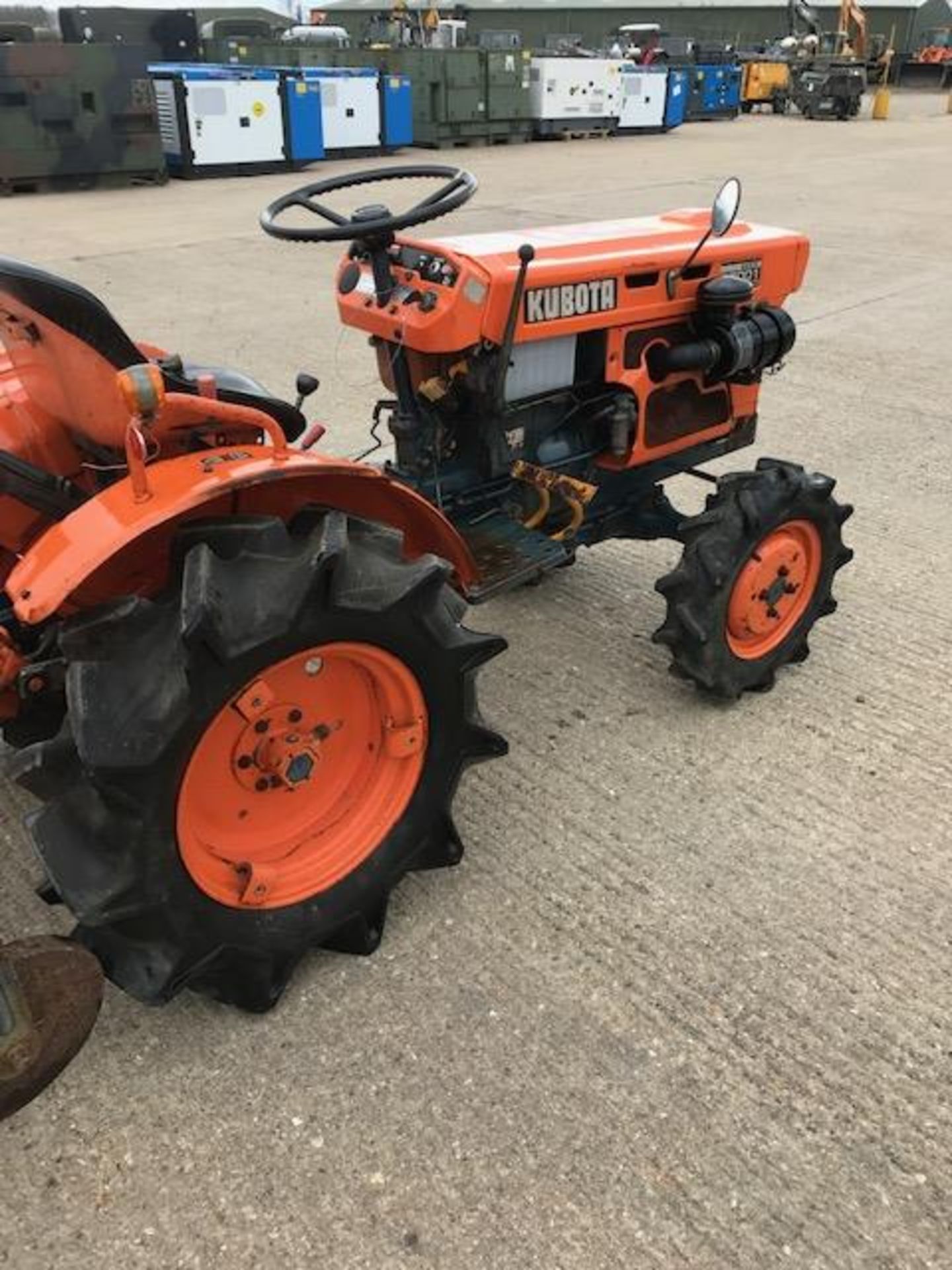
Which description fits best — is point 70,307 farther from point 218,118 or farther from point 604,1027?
point 218,118

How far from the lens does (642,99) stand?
717 inches

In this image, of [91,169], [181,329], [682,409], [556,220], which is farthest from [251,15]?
[682,409]

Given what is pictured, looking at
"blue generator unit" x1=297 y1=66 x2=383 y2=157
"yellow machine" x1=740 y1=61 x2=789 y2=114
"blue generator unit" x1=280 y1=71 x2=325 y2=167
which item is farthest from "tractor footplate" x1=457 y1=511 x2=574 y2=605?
"yellow machine" x1=740 y1=61 x2=789 y2=114

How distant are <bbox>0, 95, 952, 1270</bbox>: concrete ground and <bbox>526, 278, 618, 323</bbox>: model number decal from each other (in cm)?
98

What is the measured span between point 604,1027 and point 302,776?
72 centimetres

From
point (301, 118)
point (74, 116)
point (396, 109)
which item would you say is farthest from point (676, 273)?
point (396, 109)

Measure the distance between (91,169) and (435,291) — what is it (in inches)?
451

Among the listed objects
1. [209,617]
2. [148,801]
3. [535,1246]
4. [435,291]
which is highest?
[435,291]

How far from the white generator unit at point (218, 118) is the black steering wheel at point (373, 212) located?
464 inches

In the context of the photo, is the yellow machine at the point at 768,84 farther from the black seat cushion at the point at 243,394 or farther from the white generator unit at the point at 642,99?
the black seat cushion at the point at 243,394

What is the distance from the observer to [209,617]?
1583mm

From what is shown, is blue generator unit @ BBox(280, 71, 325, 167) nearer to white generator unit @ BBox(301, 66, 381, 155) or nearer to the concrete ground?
white generator unit @ BBox(301, 66, 381, 155)

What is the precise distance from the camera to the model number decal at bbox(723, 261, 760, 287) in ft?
9.37

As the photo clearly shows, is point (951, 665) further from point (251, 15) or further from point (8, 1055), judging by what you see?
point (251, 15)
